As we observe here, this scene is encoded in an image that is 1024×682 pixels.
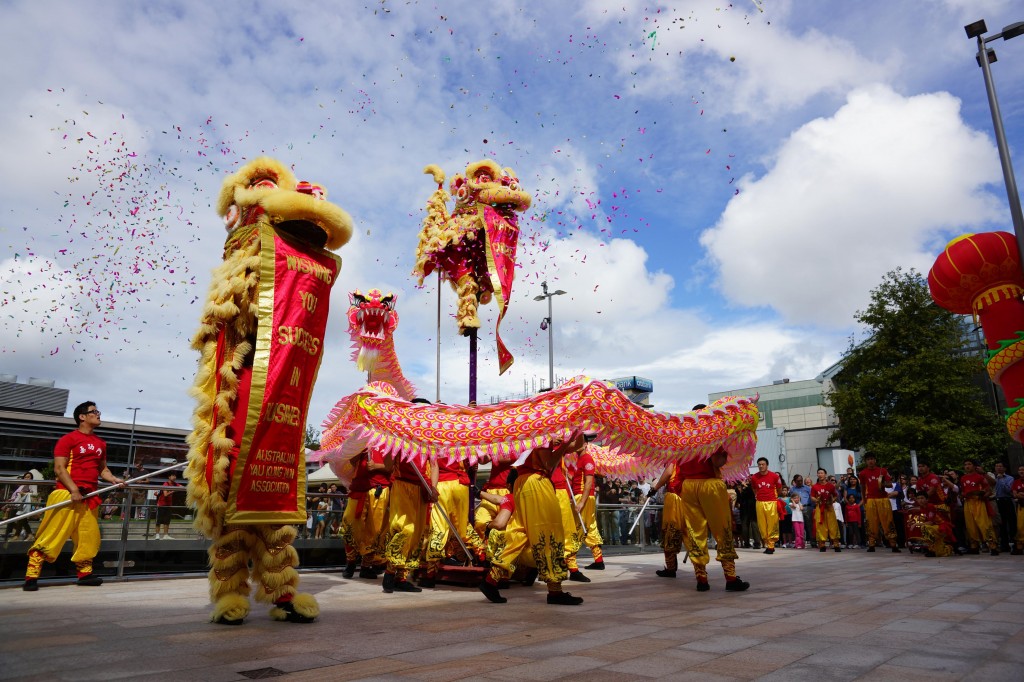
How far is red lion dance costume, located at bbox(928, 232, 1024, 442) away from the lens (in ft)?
16.1

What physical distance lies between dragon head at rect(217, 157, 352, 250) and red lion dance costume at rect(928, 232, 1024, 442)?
5.13 meters

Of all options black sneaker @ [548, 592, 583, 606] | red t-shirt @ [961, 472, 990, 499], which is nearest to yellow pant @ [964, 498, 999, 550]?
red t-shirt @ [961, 472, 990, 499]

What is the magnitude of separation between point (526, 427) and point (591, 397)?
A: 669mm

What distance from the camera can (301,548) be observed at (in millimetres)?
8906

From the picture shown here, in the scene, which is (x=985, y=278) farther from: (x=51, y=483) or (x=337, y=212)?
(x=51, y=483)

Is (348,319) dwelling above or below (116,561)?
above

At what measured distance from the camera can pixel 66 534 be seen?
20.6 ft

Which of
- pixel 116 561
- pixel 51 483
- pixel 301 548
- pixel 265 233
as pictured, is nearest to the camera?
pixel 265 233

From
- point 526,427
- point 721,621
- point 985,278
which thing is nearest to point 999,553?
point 985,278

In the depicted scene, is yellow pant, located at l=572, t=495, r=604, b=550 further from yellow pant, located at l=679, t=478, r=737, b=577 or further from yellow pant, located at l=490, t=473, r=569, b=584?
yellow pant, located at l=490, t=473, r=569, b=584

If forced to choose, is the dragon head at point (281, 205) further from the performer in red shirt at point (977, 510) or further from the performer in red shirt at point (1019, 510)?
the performer in red shirt at point (1019, 510)

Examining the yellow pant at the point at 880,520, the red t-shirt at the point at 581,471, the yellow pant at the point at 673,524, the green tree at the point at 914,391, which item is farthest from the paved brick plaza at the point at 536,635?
the green tree at the point at 914,391

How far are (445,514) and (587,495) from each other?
8.72 feet

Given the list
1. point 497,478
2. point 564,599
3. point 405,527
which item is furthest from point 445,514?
point 564,599
